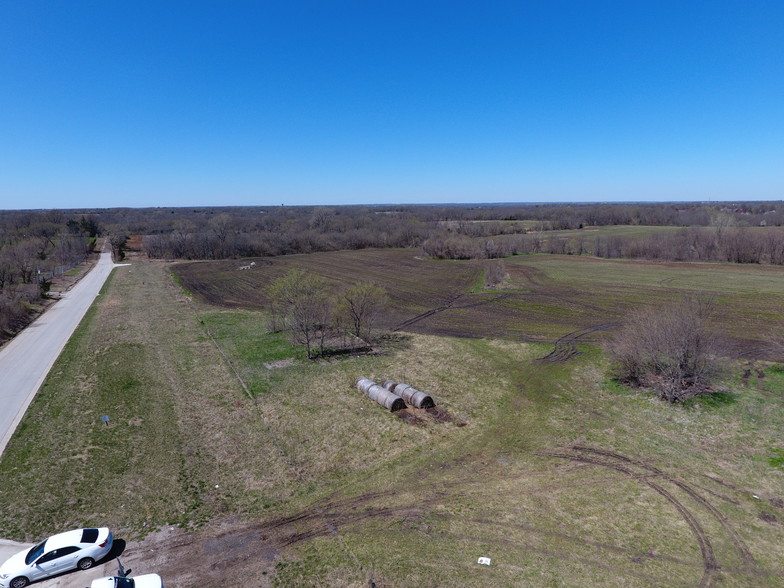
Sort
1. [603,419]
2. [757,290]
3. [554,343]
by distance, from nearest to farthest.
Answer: [603,419]
[554,343]
[757,290]

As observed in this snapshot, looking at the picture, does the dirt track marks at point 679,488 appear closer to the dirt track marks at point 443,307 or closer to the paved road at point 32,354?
the dirt track marks at point 443,307

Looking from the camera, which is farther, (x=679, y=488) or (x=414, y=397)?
(x=414, y=397)

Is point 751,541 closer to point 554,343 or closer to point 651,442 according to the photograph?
point 651,442

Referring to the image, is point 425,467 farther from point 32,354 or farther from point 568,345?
point 32,354

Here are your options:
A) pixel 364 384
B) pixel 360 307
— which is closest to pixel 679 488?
pixel 364 384

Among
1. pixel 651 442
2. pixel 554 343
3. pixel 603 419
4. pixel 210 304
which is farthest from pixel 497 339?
pixel 210 304

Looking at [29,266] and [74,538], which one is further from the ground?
[29,266]
